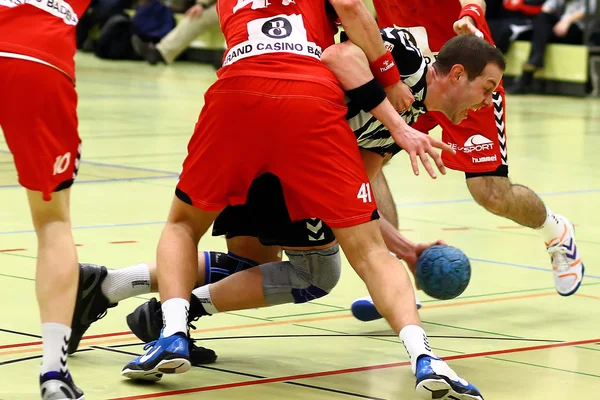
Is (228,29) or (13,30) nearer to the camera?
(13,30)

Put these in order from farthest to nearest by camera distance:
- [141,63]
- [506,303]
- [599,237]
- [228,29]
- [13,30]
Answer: [141,63], [599,237], [506,303], [228,29], [13,30]

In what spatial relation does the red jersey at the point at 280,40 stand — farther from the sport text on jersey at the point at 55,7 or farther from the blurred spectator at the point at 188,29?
the blurred spectator at the point at 188,29

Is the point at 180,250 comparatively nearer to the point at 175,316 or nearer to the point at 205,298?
the point at 175,316

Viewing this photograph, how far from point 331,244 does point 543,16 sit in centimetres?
1404

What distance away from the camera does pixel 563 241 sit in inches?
253

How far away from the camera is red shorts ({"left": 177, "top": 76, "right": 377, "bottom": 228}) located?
4422 mm

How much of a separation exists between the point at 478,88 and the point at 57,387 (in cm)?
194

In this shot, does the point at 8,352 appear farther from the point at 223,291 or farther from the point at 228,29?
the point at 228,29

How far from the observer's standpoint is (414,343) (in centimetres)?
428

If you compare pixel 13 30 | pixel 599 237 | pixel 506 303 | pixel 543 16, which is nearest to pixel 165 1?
pixel 543 16

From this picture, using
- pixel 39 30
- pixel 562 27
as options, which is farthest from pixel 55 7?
pixel 562 27

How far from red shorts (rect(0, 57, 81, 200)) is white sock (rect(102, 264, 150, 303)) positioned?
1.06 meters

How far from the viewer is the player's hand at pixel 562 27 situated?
18.4m

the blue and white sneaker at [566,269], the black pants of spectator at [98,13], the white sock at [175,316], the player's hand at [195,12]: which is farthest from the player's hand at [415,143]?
the black pants of spectator at [98,13]
